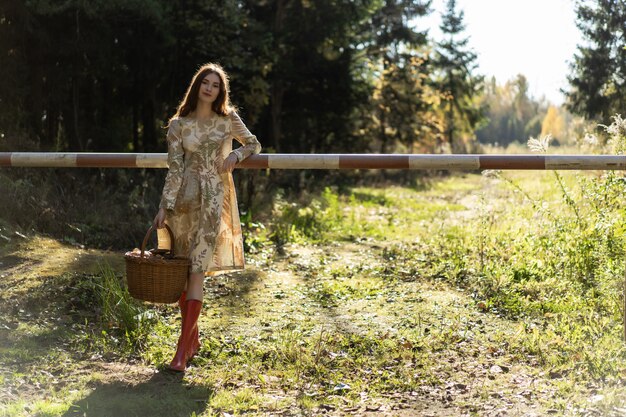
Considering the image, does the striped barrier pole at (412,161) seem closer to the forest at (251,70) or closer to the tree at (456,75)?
the forest at (251,70)

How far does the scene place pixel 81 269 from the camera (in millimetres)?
6629

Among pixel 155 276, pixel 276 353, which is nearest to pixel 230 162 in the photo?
pixel 155 276

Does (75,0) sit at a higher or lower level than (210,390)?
higher

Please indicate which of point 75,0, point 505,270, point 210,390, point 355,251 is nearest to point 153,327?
point 210,390

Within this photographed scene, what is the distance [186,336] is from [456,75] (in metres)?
24.8

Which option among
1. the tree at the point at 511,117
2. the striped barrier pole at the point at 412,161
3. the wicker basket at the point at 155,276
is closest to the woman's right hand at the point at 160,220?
the wicker basket at the point at 155,276

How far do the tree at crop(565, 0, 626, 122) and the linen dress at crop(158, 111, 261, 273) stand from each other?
10.9 m

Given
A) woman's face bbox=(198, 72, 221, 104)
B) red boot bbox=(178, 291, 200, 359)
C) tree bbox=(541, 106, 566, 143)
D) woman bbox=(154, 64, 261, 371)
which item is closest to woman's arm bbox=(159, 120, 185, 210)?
woman bbox=(154, 64, 261, 371)

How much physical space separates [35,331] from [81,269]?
1366mm

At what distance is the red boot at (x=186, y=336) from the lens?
4.60 meters

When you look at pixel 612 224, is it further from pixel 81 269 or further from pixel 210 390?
pixel 81 269

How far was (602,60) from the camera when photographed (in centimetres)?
1614

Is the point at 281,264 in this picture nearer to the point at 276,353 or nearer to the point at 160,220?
the point at 276,353

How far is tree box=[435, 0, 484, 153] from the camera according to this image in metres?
27.7
